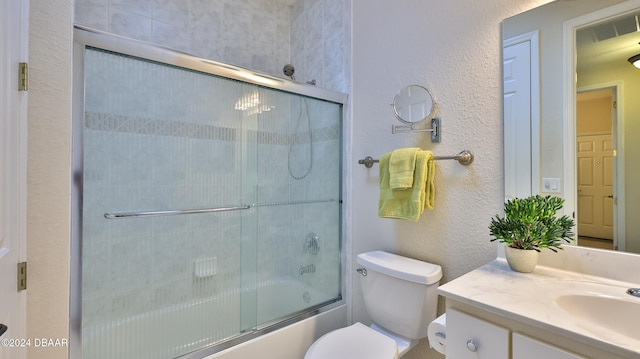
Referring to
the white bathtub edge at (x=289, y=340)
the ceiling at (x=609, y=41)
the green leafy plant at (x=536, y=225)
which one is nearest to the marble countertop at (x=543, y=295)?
the green leafy plant at (x=536, y=225)

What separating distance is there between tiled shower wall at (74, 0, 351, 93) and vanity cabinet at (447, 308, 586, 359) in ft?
4.85

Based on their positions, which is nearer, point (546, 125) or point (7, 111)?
point (7, 111)

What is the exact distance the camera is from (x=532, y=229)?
100 cm

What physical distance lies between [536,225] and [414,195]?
0.47 m

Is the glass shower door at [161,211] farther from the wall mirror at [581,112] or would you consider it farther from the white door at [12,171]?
the wall mirror at [581,112]

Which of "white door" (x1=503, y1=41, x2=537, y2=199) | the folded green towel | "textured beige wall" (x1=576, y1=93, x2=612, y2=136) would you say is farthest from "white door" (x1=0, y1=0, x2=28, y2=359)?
"textured beige wall" (x1=576, y1=93, x2=612, y2=136)

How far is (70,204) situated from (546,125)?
180 cm

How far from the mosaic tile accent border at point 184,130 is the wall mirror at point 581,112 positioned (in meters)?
1.06

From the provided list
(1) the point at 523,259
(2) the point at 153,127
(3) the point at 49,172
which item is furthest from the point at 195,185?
(1) the point at 523,259

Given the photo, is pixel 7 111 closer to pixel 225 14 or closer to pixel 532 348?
pixel 532 348

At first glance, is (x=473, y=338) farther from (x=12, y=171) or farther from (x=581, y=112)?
(x=12, y=171)

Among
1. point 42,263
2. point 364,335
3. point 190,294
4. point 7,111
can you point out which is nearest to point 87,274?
point 42,263

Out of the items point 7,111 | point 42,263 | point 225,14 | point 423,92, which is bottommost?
point 42,263

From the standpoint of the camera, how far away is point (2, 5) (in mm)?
730
